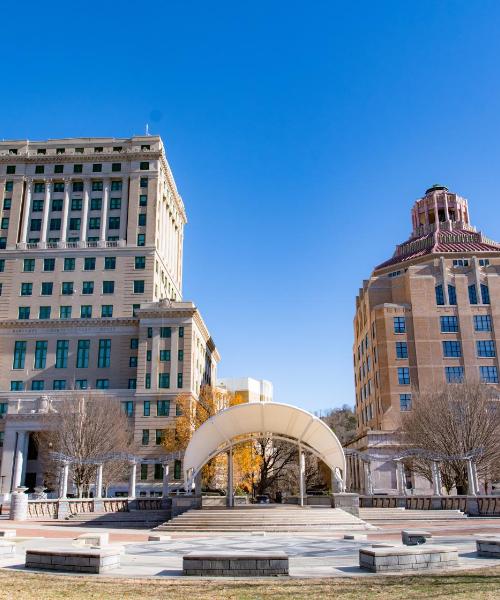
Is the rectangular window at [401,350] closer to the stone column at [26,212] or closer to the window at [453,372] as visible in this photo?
the window at [453,372]

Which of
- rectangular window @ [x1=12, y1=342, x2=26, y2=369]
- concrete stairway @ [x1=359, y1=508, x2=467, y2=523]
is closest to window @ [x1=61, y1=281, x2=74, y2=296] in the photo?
rectangular window @ [x1=12, y1=342, x2=26, y2=369]

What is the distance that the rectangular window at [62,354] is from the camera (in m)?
77.1

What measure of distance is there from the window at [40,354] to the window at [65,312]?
164 inches

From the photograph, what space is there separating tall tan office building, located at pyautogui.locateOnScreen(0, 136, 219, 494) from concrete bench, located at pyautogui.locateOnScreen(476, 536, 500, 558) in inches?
2141

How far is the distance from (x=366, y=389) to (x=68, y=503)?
197 feet

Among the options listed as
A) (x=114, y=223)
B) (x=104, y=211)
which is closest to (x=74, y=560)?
(x=114, y=223)

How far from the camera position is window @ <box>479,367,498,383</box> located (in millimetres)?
76537

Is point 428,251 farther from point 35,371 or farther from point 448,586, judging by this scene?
point 448,586

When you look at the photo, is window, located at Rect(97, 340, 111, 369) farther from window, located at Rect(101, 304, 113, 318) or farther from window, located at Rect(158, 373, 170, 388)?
window, located at Rect(158, 373, 170, 388)

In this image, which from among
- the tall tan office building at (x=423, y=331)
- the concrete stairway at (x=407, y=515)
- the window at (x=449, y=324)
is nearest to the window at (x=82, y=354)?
the tall tan office building at (x=423, y=331)

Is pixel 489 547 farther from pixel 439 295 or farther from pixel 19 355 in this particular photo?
pixel 19 355

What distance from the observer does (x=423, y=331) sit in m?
79.6

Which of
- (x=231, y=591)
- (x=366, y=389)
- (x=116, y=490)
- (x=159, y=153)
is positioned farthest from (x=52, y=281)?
(x=231, y=591)

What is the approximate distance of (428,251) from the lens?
302 ft
